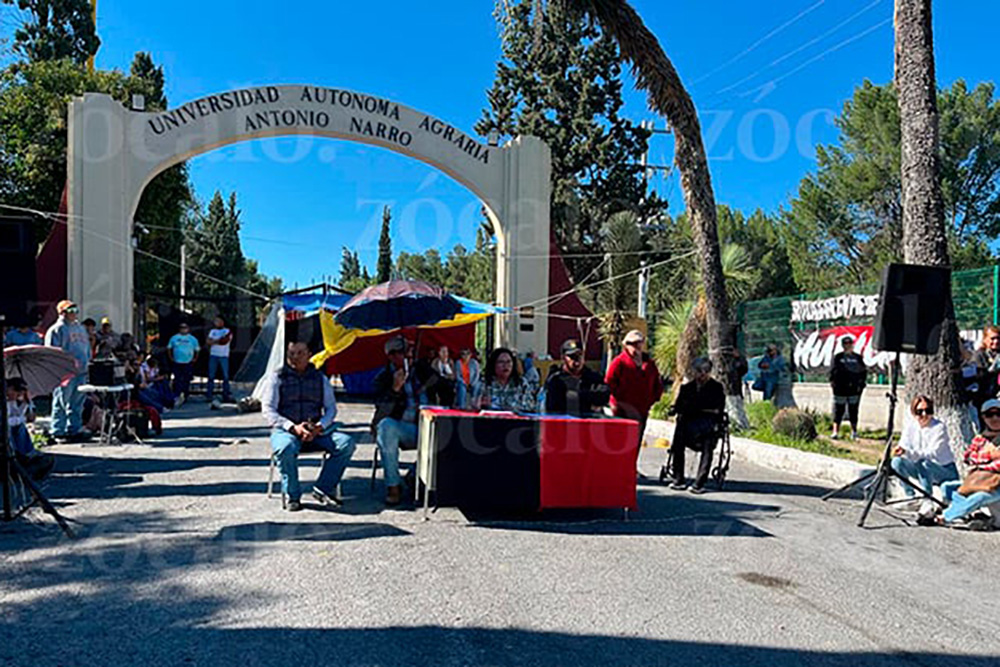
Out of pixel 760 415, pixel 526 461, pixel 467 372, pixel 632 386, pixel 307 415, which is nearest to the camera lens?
pixel 526 461

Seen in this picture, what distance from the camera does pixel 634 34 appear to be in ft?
48.9

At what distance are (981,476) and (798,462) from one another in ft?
10.4

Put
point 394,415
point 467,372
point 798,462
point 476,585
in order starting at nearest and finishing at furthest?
point 476,585
point 394,415
point 798,462
point 467,372

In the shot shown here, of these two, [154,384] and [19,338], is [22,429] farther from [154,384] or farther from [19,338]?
[154,384]

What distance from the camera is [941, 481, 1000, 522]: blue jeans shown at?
7211mm

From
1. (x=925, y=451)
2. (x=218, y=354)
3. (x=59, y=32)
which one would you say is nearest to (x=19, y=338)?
(x=218, y=354)

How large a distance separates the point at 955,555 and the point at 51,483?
820 cm

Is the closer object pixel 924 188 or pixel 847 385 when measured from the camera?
pixel 924 188

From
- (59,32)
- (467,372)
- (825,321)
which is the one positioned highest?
(59,32)

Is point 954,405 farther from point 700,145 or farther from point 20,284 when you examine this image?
point 20,284

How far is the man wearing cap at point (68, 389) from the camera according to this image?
1068 centimetres

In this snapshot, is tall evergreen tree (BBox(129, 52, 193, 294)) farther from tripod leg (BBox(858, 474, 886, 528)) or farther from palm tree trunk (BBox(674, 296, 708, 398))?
tripod leg (BBox(858, 474, 886, 528))

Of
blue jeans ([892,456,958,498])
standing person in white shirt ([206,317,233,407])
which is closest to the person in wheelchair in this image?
blue jeans ([892,456,958,498])

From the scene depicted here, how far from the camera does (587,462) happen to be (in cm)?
698
